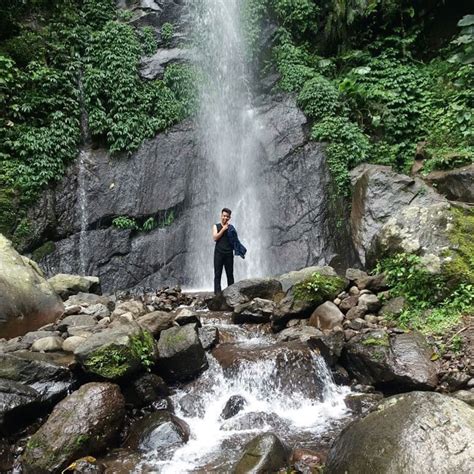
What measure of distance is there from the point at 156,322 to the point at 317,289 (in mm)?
2597

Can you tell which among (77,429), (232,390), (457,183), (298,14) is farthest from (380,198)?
(298,14)

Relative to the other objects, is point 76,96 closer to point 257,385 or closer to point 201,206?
point 201,206

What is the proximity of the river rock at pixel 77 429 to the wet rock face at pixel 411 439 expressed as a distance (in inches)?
87.1

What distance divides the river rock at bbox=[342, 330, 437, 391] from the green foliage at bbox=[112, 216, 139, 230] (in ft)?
26.4

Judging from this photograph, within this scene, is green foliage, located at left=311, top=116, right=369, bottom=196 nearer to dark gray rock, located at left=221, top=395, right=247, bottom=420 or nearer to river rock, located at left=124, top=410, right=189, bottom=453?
dark gray rock, located at left=221, top=395, right=247, bottom=420

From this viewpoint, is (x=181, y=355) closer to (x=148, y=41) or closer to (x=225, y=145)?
(x=225, y=145)

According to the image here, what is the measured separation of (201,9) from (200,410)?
16130 mm

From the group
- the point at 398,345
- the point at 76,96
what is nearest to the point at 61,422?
the point at 398,345

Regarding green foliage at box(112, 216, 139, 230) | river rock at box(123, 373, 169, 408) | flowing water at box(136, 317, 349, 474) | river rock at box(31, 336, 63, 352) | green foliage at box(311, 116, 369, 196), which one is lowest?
flowing water at box(136, 317, 349, 474)

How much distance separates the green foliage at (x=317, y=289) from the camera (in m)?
6.82

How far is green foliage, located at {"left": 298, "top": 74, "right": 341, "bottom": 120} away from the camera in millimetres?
13625

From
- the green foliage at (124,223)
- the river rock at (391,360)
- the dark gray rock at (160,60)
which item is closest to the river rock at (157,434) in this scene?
the river rock at (391,360)

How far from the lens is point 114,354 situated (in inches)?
184

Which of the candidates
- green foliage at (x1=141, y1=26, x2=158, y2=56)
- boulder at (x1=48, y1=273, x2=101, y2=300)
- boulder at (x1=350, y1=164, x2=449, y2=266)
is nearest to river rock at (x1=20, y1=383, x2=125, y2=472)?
boulder at (x1=48, y1=273, x2=101, y2=300)
